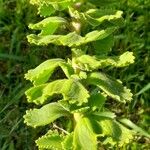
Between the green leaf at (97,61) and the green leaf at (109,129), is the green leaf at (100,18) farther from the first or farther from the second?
the green leaf at (109,129)

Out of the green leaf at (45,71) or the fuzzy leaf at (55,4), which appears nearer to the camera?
the fuzzy leaf at (55,4)

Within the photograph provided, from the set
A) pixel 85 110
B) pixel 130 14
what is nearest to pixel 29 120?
pixel 85 110

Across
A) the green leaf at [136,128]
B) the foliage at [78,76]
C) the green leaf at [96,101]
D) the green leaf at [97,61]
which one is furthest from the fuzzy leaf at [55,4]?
the green leaf at [136,128]

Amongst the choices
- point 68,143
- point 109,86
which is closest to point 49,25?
point 109,86

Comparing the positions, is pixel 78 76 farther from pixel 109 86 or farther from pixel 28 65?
pixel 28 65

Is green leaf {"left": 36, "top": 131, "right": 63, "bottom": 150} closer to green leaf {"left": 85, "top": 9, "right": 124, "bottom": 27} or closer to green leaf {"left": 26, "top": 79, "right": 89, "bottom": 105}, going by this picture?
green leaf {"left": 26, "top": 79, "right": 89, "bottom": 105}

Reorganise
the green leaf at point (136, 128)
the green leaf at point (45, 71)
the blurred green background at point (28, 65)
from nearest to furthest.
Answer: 1. the green leaf at point (45, 71)
2. the green leaf at point (136, 128)
3. the blurred green background at point (28, 65)

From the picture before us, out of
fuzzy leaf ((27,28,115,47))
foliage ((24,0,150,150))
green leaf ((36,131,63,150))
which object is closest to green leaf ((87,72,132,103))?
foliage ((24,0,150,150))
